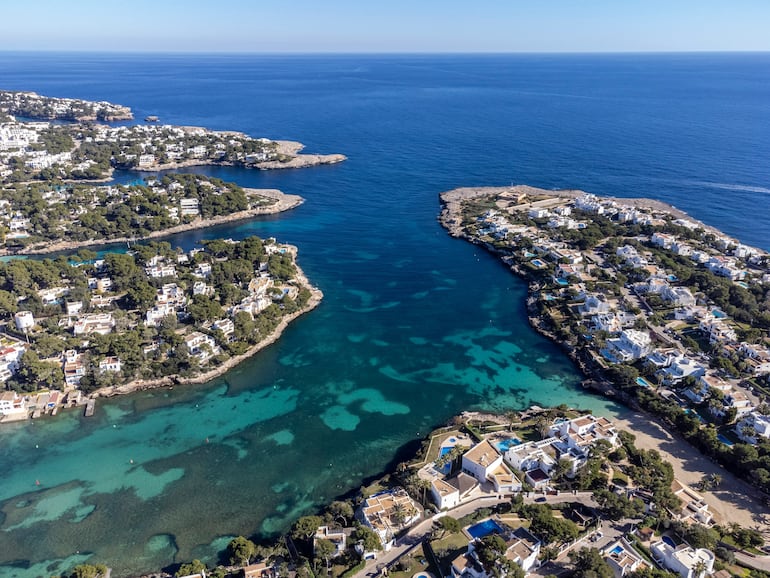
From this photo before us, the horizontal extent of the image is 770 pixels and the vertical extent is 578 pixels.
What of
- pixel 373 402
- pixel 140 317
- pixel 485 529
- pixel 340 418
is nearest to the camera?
pixel 485 529

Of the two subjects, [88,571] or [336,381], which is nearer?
[88,571]

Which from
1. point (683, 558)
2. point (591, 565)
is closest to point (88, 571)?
point (591, 565)

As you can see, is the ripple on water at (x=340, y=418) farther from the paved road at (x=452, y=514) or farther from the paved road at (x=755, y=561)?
the paved road at (x=755, y=561)

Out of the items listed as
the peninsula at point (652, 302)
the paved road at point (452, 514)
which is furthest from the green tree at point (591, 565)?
the peninsula at point (652, 302)

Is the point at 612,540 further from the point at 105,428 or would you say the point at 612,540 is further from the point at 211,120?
the point at 211,120

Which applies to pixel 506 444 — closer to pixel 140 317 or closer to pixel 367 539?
pixel 367 539

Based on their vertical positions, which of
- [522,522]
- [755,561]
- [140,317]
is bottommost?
[522,522]
